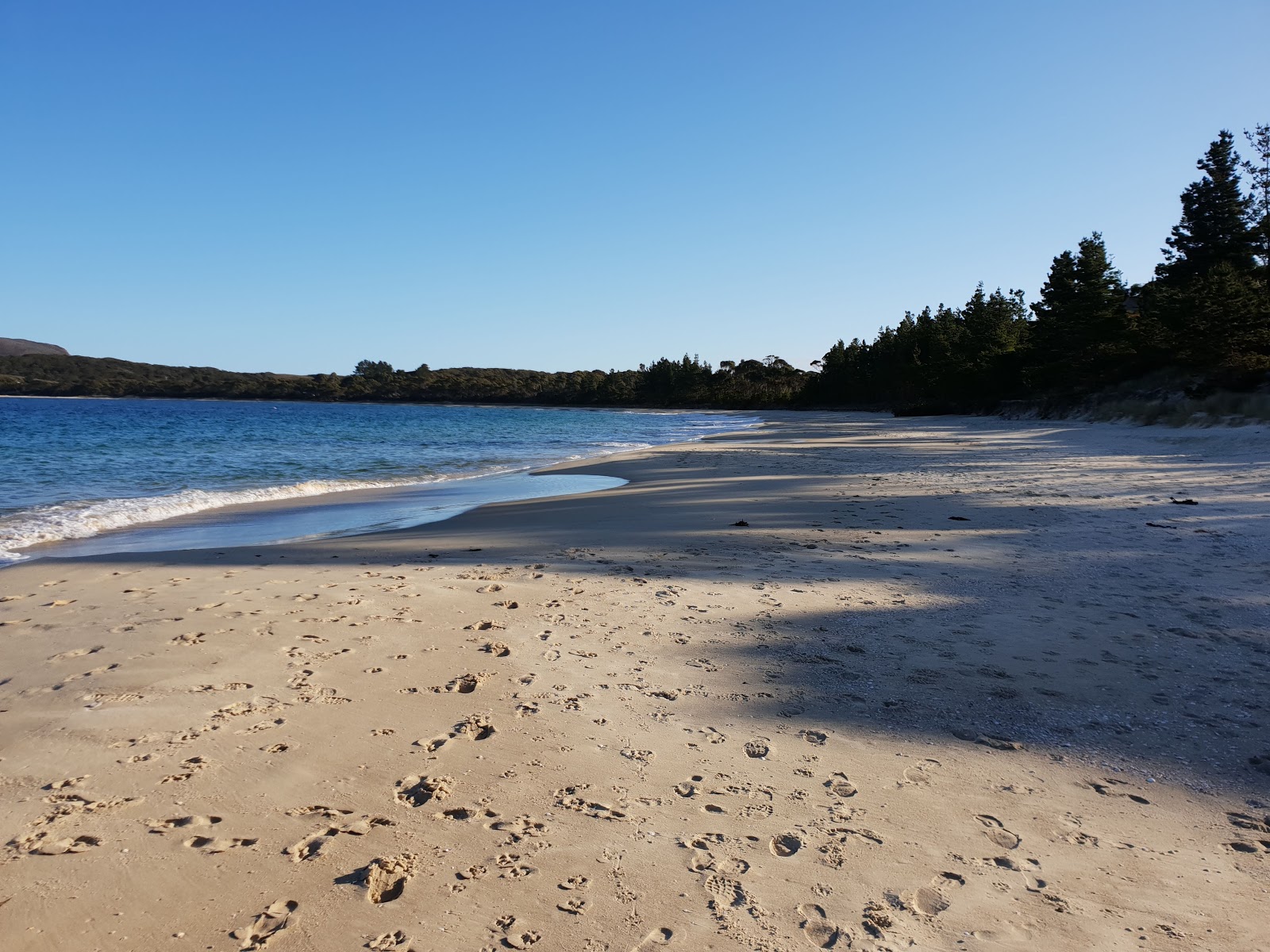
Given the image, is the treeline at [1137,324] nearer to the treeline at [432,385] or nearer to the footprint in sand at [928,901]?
the footprint in sand at [928,901]

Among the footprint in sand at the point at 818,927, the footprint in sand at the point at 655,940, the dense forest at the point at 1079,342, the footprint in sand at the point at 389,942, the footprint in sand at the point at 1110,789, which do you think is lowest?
the footprint in sand at the point at 389,942

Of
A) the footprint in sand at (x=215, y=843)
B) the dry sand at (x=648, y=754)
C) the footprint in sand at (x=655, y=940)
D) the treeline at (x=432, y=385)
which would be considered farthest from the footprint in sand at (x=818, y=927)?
the treeline at (x=432, y=385)

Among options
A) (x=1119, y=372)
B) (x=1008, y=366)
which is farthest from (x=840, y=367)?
(x=1119, y=372)

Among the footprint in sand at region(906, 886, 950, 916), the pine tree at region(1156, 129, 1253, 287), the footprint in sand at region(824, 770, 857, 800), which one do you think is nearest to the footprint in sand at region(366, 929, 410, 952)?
the footprint in sand at region(906, 886, 950, 916)

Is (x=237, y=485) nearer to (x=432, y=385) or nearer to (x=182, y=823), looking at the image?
(x=182, y=823)

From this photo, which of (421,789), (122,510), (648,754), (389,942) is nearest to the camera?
(389,942)

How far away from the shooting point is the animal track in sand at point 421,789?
3057mm

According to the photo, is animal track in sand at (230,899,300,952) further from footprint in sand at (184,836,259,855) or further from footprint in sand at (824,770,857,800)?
footprint in sand at (824,770,857,800)

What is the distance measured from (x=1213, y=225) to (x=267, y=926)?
54.2m

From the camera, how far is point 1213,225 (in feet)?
A: 135

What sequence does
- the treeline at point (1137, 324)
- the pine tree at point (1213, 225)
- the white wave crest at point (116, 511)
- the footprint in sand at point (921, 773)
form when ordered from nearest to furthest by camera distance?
1. the footprint in sand at point (921, 773)
2. the white wave crest at point (116, 511)
3. the treeline at point (1137, 324)
4. the pine tree at point (1213, 225)

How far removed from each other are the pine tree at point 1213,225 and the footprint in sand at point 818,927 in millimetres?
48781

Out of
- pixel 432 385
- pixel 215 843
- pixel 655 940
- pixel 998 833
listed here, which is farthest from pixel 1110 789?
pixel 432 385

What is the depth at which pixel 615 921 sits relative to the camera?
7.69 feet
